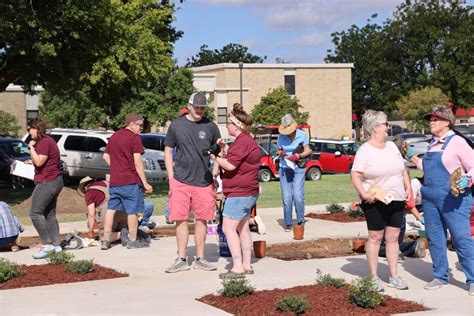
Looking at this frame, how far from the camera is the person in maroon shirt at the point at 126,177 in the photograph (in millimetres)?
10922

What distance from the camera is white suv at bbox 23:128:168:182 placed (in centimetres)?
2678

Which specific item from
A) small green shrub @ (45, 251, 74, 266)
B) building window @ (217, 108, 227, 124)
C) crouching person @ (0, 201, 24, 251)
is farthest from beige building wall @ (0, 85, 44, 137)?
small green shrub @ (45, 251, 74, 266)

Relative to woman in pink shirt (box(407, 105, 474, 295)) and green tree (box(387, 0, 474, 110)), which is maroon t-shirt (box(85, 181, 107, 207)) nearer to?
woman in pink shirt (box(407, 105, 474, 295))

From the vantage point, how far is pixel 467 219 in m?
8.07

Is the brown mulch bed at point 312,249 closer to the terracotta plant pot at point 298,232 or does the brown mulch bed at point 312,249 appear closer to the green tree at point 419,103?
Answer: the terracotta plant pot at point 298,232

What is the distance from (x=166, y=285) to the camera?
837cm

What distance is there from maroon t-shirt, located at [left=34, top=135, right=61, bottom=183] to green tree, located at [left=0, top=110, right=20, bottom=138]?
43.5 metres

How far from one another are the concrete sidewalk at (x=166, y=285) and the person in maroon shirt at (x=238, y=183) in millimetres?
360

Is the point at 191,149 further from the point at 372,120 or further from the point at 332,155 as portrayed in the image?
A: the point at 332,155

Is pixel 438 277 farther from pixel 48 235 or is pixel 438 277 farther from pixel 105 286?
pixel 48 235

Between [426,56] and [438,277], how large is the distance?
71.1 m

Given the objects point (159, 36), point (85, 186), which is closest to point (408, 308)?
point (85, 186)

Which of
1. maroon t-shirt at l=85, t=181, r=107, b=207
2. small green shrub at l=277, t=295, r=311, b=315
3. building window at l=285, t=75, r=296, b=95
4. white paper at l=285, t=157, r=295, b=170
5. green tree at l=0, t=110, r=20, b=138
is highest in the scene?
building window at l=285, t=75, r=296, b=95

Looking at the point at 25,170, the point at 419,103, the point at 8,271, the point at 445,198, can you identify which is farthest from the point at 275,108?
the point at 445,198
